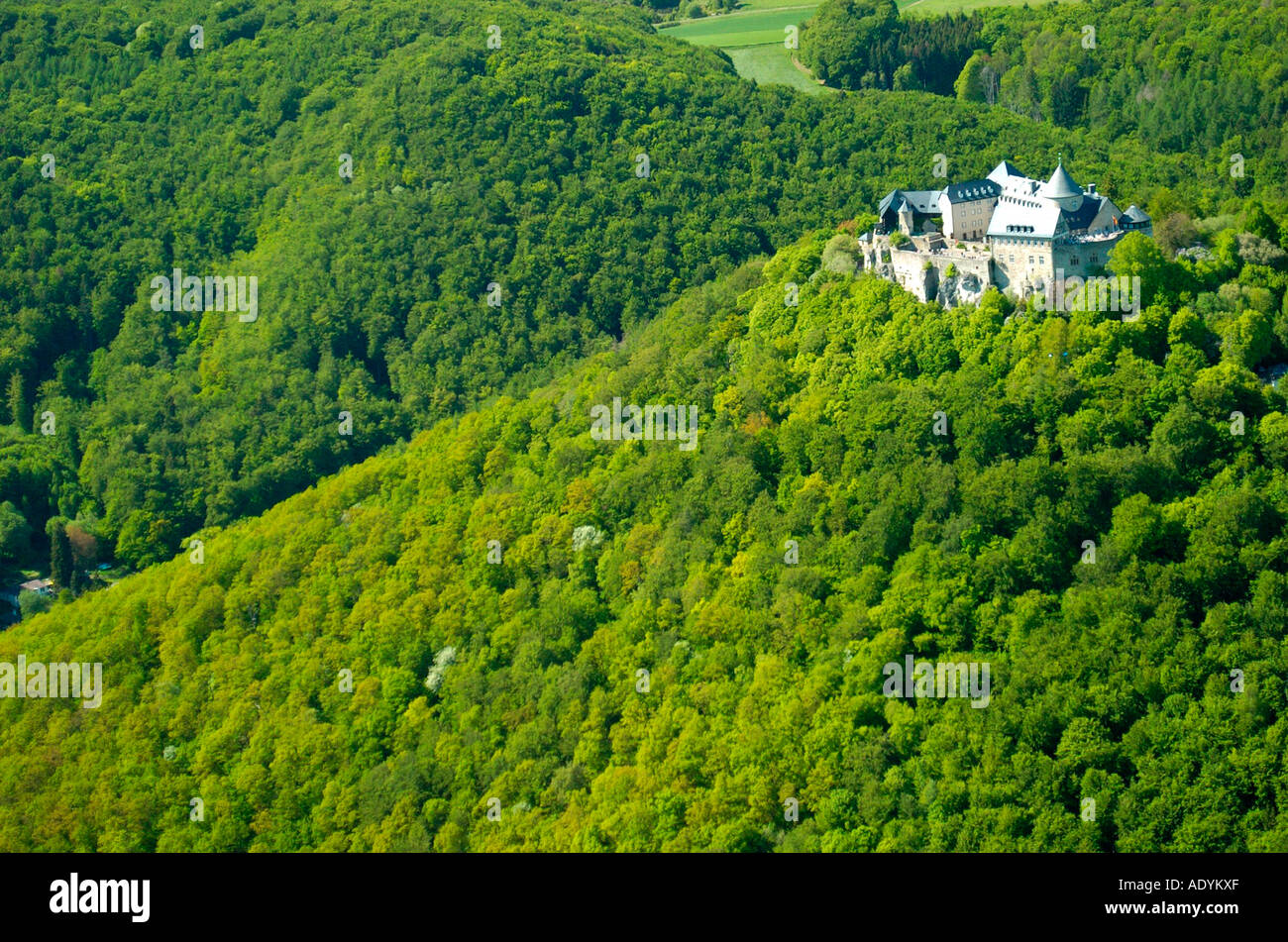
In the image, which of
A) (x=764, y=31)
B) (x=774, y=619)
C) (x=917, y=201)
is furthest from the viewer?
(x=764, y=31)

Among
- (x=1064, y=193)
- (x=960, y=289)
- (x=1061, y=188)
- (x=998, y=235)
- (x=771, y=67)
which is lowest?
(x=960, y=289)

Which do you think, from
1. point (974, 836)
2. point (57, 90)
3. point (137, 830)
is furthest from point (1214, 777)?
point (57, 90)

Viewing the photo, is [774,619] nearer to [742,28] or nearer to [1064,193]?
[1064,193]

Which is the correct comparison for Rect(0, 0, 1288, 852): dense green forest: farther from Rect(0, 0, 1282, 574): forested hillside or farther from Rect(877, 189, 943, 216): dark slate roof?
Rect(877, 189, 943, 216): dark slate roof

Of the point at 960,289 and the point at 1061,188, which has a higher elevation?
the point at 1061,188

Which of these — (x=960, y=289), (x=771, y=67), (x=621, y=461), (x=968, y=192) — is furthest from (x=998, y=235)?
(x=771, y=67)

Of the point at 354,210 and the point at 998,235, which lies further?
the point at 354,210
